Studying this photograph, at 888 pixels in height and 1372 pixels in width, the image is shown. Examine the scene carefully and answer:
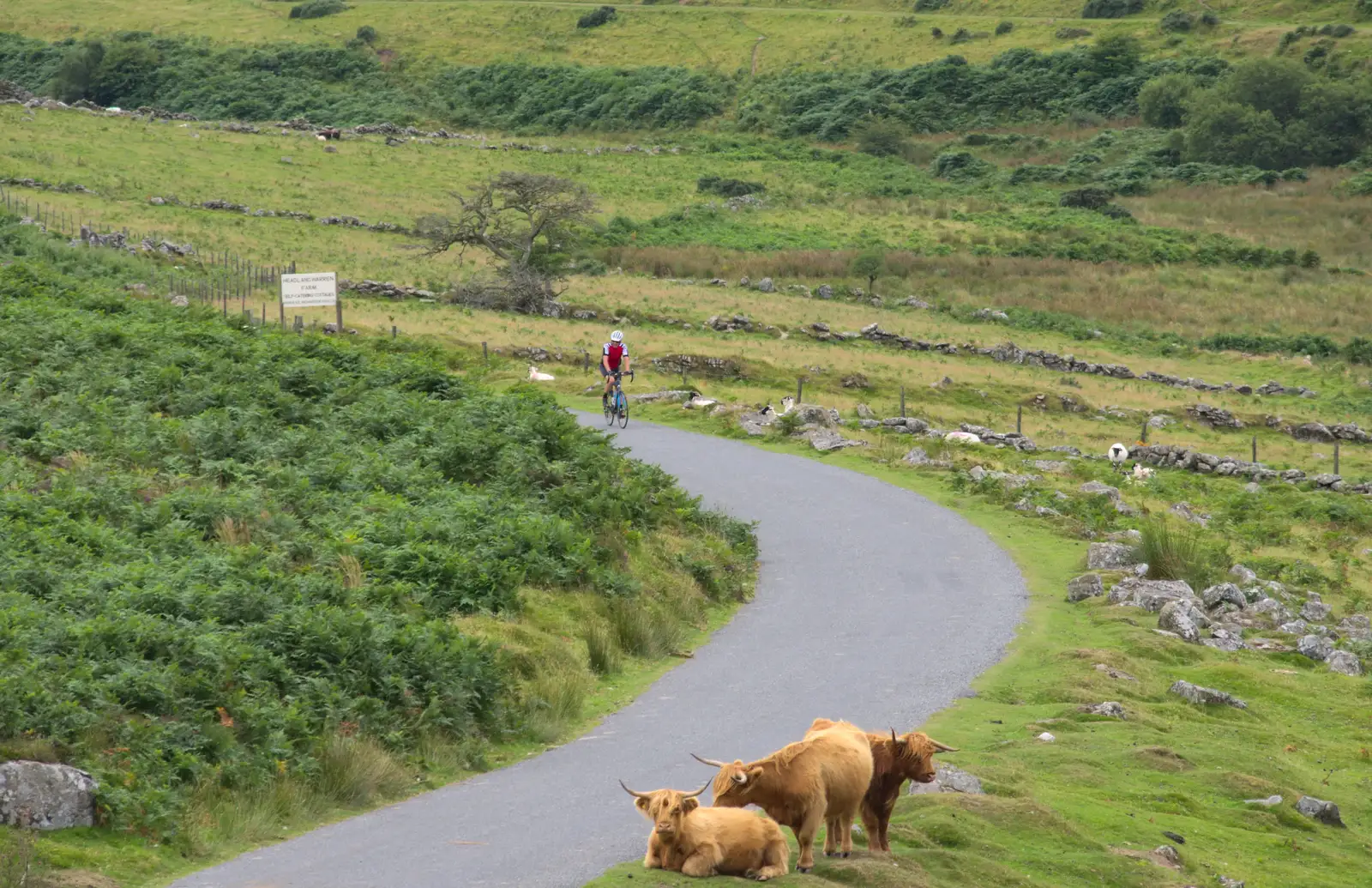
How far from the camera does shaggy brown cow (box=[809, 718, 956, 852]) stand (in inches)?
421

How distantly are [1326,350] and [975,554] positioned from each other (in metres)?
39.6

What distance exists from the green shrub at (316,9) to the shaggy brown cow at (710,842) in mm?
141019

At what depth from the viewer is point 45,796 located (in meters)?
10.7

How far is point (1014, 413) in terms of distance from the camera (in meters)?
45.5

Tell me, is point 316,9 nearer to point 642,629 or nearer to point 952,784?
point 642,629

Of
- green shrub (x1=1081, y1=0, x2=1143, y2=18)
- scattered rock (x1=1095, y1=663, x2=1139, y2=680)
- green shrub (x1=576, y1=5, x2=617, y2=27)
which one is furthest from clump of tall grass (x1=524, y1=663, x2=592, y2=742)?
green shrub (x1=576, y1=5, x2=617, y2=27)

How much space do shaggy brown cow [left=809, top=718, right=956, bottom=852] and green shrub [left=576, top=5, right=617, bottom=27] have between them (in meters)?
136

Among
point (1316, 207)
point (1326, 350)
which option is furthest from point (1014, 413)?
point (1316, 207)

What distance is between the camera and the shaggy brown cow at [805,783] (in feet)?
33.2

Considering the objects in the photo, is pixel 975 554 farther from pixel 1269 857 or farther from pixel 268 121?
pixel 268 121

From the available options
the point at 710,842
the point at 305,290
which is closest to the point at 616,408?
the point at 305,290

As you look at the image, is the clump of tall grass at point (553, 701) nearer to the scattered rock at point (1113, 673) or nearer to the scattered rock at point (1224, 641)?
the scattered rock at point (1113, 673)

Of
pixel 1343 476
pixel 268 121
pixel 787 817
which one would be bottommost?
pixel 1343 476

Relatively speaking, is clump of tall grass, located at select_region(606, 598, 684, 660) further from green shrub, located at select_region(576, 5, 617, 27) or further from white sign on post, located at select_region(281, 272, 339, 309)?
green shrub, located at select_region(576, 5, 617, 27)
